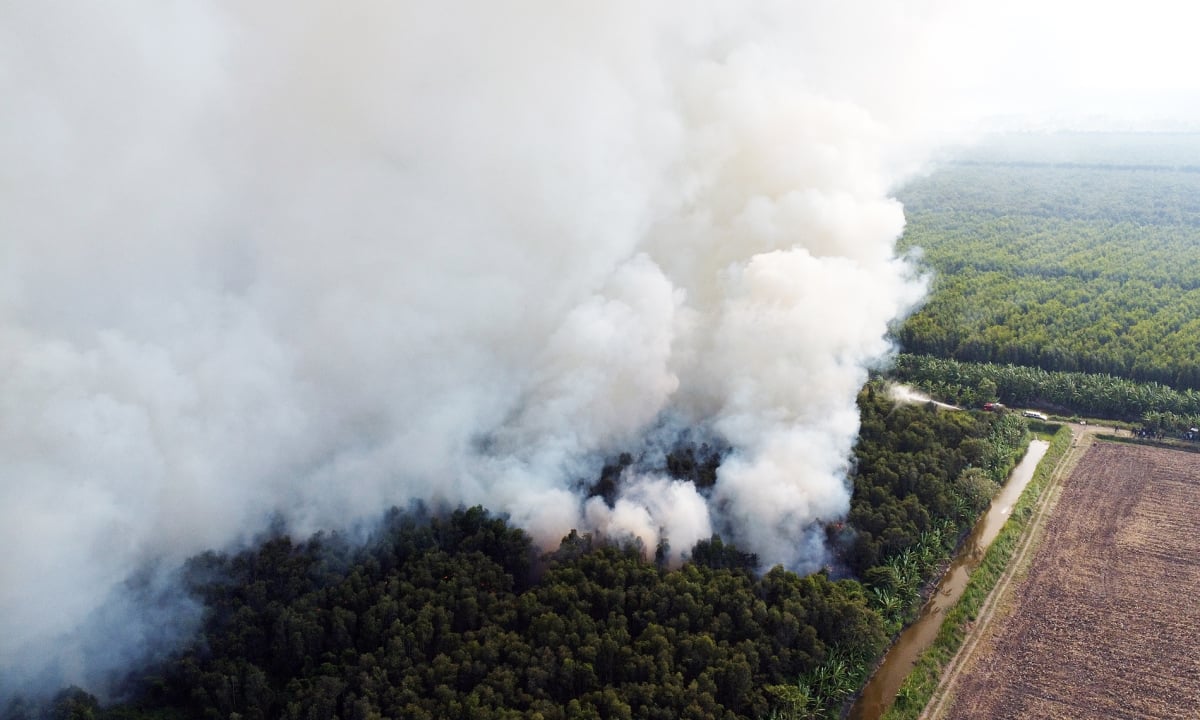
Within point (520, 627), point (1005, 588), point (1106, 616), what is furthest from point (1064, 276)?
point (520, 627)

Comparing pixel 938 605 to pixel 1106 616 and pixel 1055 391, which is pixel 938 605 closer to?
pixel 1106 616

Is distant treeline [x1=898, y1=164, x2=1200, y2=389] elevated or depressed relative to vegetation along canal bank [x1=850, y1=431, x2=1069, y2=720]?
elevated

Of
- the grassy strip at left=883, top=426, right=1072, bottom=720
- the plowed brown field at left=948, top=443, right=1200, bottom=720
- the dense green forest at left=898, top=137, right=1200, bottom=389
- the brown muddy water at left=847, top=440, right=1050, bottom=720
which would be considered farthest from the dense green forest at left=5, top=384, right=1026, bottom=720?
the dense green forest at left=898, top=137, right=1200, bottom=389

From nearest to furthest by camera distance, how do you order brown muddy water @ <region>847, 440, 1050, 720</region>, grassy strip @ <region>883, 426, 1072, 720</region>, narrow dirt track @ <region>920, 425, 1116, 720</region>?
grassy strip @ <region>883, 426, 1072, 720</region>
narrow dirt track @ <region>920, 425, 1116, 720</region>
brown muddy water @ <region>847, 440, 1050, 720</region>

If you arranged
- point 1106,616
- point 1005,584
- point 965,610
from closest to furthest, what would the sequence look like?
1. point 1106,616
2. point 965,610
3. point 1005,584

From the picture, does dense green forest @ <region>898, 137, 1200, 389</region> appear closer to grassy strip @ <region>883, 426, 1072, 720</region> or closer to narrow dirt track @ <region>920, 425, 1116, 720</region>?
narrow dirt track @ <region>920, 425, 1116, 720</region>

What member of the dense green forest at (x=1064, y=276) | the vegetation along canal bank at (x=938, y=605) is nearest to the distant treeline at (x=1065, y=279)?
the dense green forest at (x=1064, y=276)

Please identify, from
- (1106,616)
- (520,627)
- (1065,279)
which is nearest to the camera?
(520,627)

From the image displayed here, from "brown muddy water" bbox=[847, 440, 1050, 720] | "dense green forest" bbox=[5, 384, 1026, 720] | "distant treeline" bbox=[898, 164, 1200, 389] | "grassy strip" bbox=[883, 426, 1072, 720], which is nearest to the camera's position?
"dense green forest" bbox=[5, 384, 1026, 720]

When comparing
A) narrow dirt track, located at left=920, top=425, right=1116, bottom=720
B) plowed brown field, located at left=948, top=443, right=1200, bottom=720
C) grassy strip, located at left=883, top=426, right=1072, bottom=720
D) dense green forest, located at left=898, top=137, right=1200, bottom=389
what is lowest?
plowed brown field, located at left=948, top=443, right=1200, bottom=720
